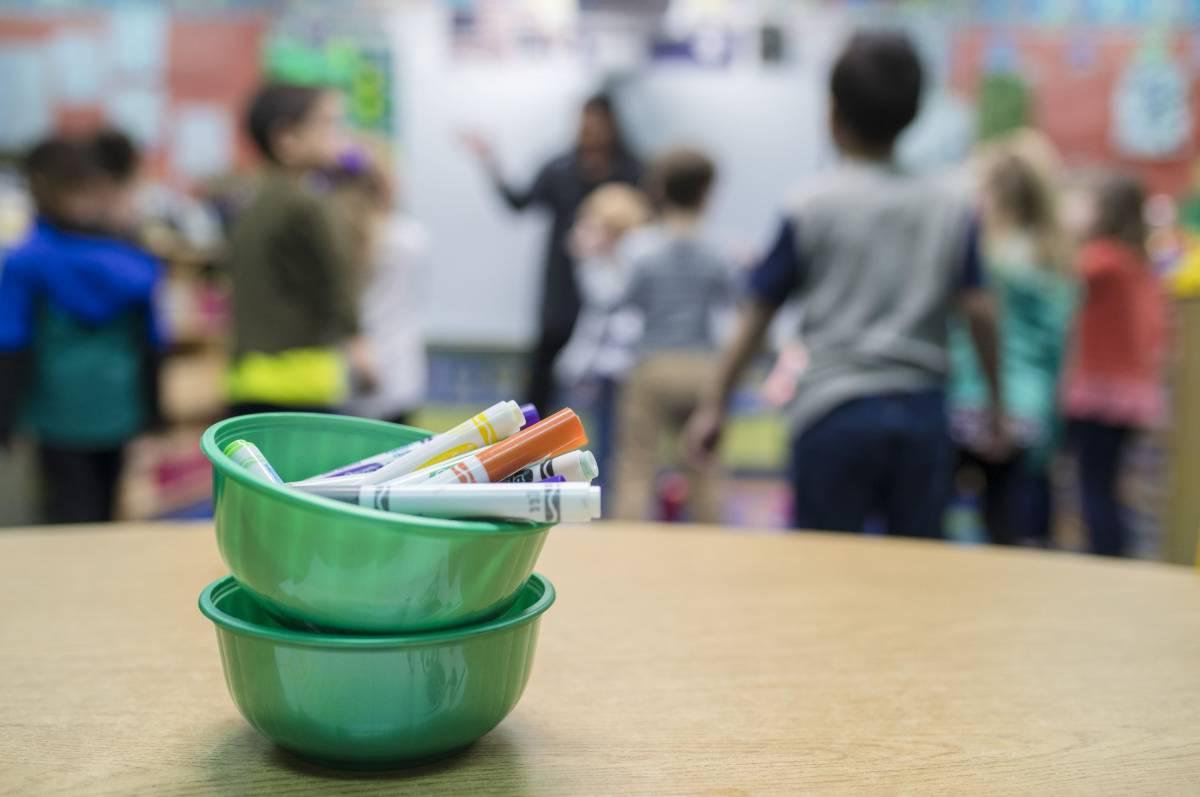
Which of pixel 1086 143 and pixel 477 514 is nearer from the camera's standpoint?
pixel 477 514

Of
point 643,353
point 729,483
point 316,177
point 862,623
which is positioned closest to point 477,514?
point 862,623

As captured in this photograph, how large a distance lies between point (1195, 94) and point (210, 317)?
465cm

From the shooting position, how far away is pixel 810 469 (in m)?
1.68

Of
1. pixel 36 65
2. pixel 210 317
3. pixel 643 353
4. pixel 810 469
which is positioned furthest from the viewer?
pixel 36 65

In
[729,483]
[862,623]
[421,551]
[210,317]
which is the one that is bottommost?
[729,483]

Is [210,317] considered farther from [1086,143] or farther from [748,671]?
[748,671]

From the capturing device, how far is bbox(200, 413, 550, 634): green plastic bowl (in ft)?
1.42

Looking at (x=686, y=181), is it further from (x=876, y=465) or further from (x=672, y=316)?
(x=876, y=465)

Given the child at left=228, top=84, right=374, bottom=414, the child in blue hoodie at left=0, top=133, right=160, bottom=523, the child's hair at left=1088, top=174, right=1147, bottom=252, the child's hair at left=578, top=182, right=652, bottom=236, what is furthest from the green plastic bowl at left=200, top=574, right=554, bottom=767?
the child's hair at left=578, top=182, right=652, bottom=236

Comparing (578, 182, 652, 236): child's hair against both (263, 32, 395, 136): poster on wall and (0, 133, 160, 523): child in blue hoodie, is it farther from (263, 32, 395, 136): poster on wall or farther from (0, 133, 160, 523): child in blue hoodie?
(0, 133, 160, 523): child in blue hoodie

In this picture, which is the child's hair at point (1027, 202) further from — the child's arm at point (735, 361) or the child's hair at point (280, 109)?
the child's hair at point (280, 109)

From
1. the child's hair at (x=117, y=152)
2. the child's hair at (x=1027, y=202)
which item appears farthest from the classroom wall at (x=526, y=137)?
the child's hair at (x=1027, y=202)

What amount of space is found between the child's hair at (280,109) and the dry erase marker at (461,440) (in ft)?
6.58

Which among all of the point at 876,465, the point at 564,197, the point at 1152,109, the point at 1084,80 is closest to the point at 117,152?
the point at 564,197
